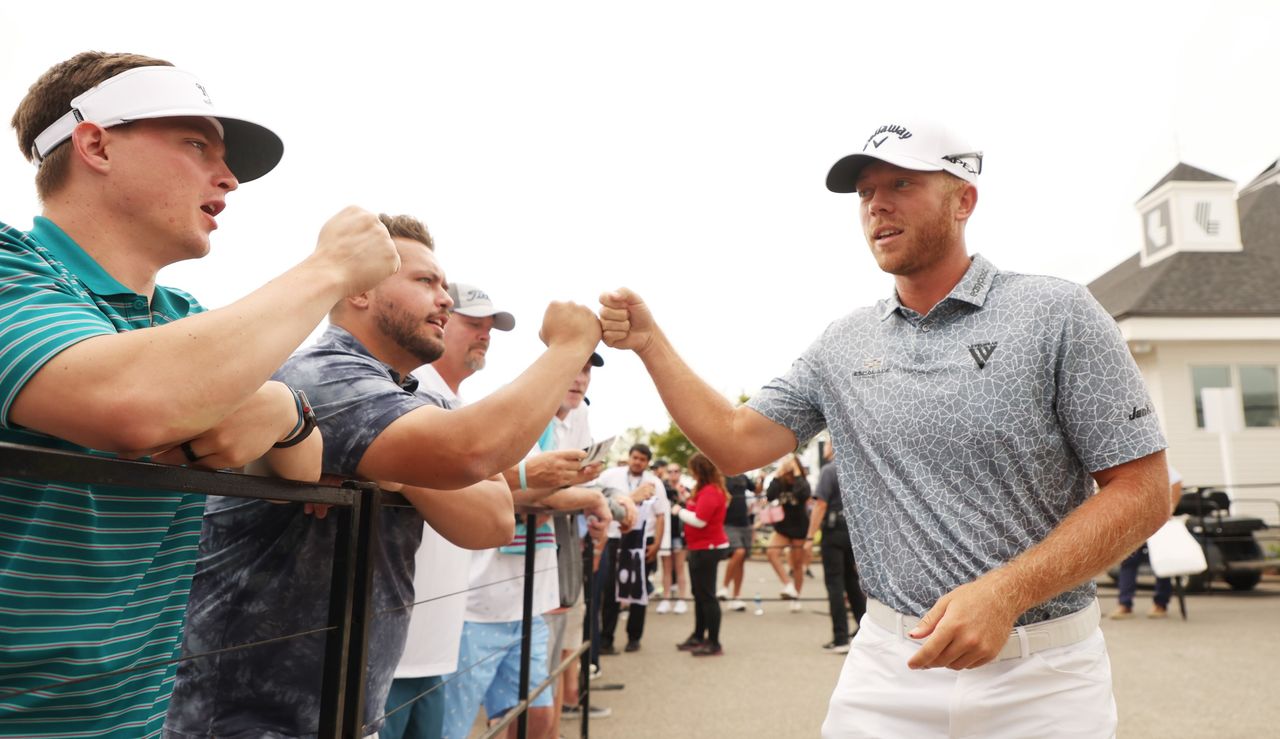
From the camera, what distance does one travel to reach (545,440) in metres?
5.29

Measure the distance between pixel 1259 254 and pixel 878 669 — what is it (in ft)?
95.4

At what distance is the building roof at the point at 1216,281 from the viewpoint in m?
22.2

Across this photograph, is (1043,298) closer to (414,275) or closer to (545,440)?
(414,275)

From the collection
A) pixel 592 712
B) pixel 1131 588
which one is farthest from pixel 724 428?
pixel 1131 588

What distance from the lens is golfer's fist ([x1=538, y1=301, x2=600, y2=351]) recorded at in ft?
8.41

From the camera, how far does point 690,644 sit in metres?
9.66

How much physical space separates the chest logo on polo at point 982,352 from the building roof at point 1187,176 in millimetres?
27074

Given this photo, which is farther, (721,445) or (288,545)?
(721,445)

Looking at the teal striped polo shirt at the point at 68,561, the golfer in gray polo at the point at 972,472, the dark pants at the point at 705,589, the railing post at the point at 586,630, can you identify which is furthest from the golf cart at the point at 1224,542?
the teal striped polo shirt at the point at 68,561

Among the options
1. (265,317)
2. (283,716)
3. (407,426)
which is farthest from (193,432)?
(283,716)

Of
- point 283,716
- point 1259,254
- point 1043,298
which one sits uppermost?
point 1259,254

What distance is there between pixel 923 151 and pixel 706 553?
778cm

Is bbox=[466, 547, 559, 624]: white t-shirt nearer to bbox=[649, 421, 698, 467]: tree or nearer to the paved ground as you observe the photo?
the paved ground

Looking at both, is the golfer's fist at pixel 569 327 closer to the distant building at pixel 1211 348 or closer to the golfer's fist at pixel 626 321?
the golfer's fist at pixel 626 321
